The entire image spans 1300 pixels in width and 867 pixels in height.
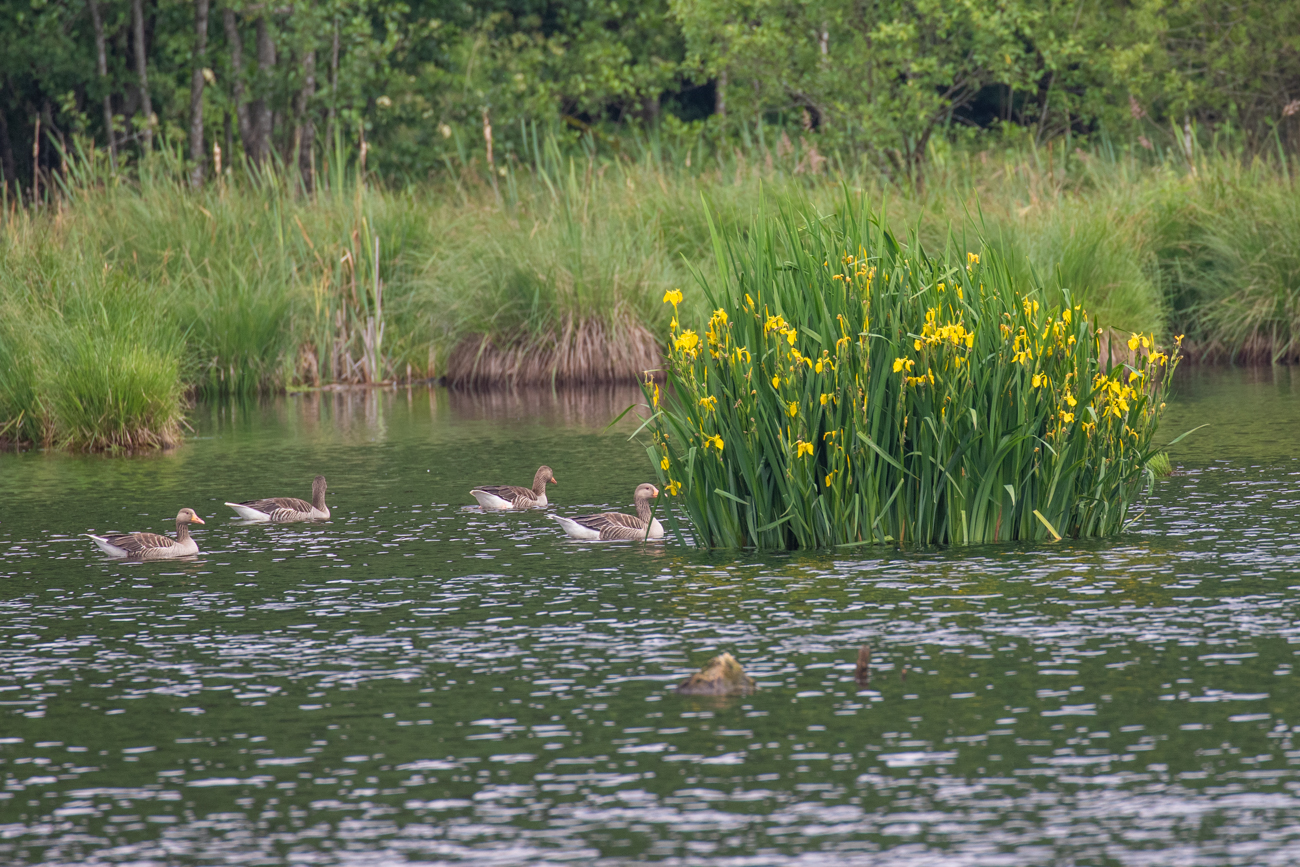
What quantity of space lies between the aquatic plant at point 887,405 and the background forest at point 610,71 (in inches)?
574

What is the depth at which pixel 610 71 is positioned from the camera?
38219 millimetres

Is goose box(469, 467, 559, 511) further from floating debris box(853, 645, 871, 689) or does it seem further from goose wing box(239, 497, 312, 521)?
floating debris box(853, 645, 871, 689)

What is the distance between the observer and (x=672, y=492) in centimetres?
1135

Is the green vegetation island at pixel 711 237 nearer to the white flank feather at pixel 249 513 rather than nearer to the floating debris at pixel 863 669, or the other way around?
the floating debris at pixel 863 669

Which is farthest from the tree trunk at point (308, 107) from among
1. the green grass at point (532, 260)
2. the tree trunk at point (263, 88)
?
the green grass at point (532, 260)

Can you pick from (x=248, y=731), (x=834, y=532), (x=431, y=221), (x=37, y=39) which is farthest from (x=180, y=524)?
(x=37, y=39)

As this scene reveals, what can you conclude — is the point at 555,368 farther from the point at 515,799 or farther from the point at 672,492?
the point at 515,799

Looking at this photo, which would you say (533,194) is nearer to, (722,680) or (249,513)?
(249,513)

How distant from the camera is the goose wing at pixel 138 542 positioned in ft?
38.8

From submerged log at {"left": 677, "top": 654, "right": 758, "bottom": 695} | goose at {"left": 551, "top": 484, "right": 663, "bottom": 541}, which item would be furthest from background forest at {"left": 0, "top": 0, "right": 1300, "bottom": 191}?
submerged log at {"left": 677, "top": 654, "right": 758, "bottom": 695}

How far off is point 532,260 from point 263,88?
1131 centimetres

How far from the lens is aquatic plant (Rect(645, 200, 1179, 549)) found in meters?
10.8

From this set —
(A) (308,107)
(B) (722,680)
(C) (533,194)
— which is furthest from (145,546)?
(A) (308,107)

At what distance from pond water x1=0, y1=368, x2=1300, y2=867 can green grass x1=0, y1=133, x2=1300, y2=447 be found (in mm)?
9525
